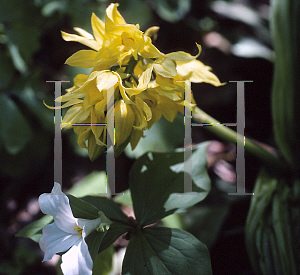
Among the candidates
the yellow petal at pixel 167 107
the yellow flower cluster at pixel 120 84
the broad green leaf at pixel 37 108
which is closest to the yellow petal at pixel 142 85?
the yellow flower cluster at pixel 120 84

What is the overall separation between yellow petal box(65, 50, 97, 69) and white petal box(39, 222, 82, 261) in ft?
1.58

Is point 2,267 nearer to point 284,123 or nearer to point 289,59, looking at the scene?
point 284,123

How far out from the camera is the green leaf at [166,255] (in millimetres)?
736

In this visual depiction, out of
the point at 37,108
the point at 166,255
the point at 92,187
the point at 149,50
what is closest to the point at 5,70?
the point at 37,108

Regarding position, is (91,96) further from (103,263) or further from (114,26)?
(103,263)

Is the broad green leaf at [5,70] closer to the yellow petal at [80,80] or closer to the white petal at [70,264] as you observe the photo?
the yellow petal at [80,80]

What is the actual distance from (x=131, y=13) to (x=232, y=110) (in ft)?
2.82

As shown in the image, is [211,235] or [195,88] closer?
[211,235]

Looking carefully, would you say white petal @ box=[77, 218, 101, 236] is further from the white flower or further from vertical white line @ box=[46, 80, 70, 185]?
vertical white line @ box=[46, 80, 70, 185]

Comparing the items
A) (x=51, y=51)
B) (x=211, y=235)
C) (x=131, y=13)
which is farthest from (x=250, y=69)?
(x=51, y=51)

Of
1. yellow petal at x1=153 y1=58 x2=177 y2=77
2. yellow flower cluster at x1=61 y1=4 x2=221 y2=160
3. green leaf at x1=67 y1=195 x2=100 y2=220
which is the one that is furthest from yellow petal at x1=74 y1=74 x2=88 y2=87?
green leaf at x1=67 y1=195 x2=100 y2=220

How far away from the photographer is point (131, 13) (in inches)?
55.6

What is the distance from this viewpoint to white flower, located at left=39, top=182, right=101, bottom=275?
597mm

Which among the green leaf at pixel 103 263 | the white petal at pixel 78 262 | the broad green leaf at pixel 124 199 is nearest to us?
the white petal at pixel 78 262
